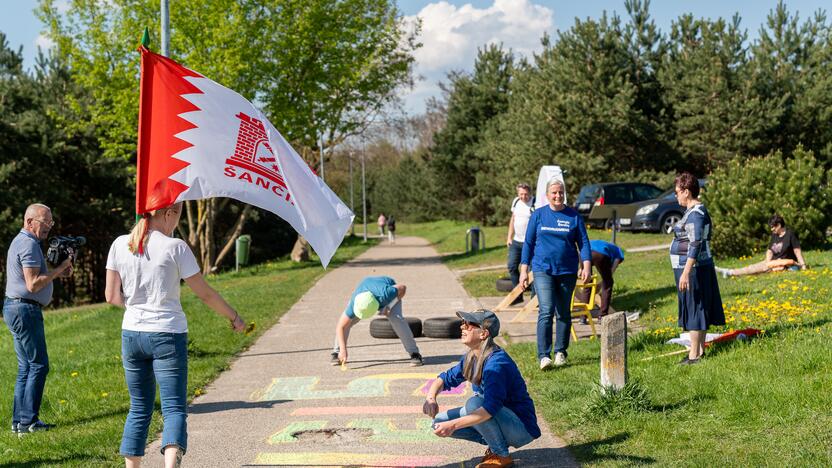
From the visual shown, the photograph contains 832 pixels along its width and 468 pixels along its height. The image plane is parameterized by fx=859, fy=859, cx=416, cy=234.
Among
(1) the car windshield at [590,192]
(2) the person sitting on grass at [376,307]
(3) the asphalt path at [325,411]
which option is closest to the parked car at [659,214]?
(1) the car windshield at [590,192]

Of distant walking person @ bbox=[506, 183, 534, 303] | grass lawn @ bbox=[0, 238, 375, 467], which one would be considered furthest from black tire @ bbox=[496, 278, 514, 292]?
grass lawn @ bbox=[0, 238, 375, 467]

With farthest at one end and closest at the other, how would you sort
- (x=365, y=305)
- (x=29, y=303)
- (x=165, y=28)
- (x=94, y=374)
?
1. (x=165, y=28)
2. (x=94, y=374)
3. (x=365, y=305)
4. (x=29, y=303)

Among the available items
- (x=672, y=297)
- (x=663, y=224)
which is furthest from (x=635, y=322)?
(x=663, y=224)

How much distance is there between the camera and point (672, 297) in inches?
500

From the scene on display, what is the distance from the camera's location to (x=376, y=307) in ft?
28.4

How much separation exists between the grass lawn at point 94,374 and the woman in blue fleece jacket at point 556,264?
3.38 metres

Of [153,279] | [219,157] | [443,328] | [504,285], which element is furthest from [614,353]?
[504,285]

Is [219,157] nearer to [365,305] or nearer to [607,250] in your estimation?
[365,305]

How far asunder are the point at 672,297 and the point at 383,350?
486 centimetres

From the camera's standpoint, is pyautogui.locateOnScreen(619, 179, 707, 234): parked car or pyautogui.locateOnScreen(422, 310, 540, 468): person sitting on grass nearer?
pyautogui.locateOnScreen(422, 310, 540, 468): person sitting on grass

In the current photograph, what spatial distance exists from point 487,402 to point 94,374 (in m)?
5.61

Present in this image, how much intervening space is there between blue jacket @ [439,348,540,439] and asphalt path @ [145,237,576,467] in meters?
0.36

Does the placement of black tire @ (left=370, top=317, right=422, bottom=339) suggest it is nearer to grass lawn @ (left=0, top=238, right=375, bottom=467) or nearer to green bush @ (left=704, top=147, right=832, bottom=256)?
grass lawn @ (left=0, top=238, right=375, bottom=467)

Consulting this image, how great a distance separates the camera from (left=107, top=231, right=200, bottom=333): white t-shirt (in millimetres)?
4855
